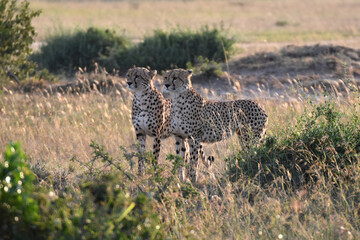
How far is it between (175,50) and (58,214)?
373 inches

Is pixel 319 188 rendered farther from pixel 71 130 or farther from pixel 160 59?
pixel 160 59

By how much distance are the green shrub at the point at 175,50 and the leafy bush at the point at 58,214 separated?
8.96 m

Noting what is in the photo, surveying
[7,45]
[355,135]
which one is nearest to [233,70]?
[7,45]

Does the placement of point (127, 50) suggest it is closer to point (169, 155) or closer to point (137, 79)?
point (137, 79)

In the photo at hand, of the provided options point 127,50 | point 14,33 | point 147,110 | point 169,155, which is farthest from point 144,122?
point 127,50

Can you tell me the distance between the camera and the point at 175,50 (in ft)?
42.4

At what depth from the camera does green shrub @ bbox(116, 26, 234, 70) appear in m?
12.8

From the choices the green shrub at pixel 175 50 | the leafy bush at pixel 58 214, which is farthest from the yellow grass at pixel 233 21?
the leafy bush at pixel 58 214

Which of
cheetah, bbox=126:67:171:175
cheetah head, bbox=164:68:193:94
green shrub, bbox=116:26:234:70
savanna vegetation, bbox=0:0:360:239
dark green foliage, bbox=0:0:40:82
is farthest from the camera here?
green shrub, bbox=116:26:234:70

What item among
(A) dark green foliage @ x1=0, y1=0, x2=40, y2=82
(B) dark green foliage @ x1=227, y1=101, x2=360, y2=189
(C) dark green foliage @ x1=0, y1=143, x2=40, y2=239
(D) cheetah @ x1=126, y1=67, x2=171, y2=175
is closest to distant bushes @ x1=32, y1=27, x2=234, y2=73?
(A) dark green foliage @ x1=0, y1=0, x2=40, y2=82

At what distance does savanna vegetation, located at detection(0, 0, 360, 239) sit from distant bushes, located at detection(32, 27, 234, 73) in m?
0.03

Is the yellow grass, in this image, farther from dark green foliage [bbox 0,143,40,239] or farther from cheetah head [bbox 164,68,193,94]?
dark green foliage [bbox 0,143,40,239]

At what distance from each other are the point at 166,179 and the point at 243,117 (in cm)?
149

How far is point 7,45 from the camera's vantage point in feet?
34.5
